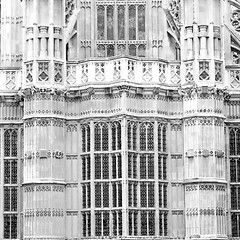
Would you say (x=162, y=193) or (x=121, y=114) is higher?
(x=121, y=114)

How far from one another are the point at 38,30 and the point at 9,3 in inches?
190

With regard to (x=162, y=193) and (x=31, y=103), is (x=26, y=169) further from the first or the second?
(x=162, y=193)

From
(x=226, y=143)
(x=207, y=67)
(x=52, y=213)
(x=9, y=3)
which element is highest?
(x=9, y=3)

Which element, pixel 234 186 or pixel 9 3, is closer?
pixel 234 186

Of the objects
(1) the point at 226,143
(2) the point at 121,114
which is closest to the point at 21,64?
(2) the point at 121,114

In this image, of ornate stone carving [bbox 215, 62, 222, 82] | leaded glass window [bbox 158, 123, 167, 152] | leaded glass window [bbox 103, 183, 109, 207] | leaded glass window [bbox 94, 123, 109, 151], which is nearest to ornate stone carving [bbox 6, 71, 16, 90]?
leaded glass window [bbox 94, 123, 109, 151]

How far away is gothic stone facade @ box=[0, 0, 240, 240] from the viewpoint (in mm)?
52312

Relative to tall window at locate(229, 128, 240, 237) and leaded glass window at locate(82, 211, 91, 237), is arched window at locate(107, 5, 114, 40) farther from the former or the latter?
leaded glass window at locate(82, 211, 91, 237)

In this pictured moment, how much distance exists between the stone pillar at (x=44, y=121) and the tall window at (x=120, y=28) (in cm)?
235

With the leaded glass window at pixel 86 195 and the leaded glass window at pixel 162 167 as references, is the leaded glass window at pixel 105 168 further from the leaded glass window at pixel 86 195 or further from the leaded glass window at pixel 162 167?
the leaded glass window at pixel 162 167

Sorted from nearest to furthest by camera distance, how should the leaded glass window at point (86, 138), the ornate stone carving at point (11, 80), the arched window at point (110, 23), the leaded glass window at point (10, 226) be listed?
the leaded glass window at point (86, 138) < the leaded glass window at point (10, 226) < the ornate stone carving at point (11, 80) < the arched window at point (110, 23)

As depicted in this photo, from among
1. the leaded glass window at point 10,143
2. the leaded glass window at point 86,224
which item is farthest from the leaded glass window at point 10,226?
the leaded glass window at point 86,224

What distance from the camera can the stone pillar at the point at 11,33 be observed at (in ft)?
187

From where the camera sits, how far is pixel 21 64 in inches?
2200
